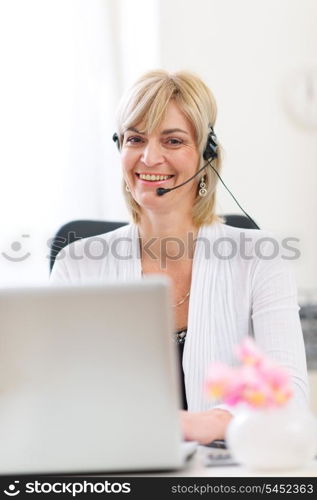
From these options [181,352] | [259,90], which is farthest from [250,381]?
[259,90]

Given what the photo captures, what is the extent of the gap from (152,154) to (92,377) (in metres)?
1.01

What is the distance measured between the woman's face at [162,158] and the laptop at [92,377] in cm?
98

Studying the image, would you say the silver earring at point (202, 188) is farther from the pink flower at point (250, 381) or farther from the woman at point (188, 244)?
the pink flower at point (250, 381)

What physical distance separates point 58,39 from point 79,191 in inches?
20.4

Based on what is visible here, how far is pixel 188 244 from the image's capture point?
6.63 ft

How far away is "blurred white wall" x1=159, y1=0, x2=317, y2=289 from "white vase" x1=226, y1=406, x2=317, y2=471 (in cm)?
194

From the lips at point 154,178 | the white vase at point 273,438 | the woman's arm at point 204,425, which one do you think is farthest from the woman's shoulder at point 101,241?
the white vase at point 273,438

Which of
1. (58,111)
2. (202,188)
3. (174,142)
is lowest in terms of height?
(202,188)

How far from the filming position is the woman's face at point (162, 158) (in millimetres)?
1941

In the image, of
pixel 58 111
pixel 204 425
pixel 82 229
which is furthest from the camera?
pixel 58 111

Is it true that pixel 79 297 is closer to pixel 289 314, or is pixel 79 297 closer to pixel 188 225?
pixel 289 314

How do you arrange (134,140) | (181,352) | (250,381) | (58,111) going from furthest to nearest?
(58,111), (134,140), (181,352), (250,381)

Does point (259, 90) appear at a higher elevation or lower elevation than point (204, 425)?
higher

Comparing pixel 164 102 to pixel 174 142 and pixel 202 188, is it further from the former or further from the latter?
pixel 202 188
